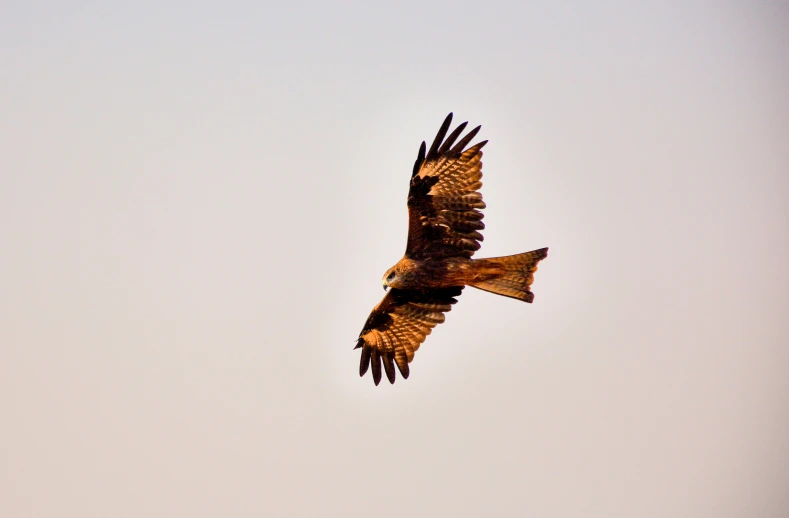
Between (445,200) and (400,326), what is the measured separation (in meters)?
2.06

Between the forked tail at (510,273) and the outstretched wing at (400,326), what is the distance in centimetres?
118

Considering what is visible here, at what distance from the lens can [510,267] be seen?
13.2m

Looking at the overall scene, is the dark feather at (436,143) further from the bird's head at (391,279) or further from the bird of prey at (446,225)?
the bird's head at (391,279)

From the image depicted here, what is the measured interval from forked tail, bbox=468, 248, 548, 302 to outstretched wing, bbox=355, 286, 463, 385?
1.18 meters

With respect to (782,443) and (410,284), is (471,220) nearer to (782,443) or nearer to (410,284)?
(410,284)

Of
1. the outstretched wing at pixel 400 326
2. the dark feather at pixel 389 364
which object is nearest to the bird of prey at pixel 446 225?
the outstretched wing at pixel 400 326

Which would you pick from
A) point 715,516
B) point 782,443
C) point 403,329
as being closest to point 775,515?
point 782,443

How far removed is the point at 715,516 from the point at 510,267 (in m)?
48.6

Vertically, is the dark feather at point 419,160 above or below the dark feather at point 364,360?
above

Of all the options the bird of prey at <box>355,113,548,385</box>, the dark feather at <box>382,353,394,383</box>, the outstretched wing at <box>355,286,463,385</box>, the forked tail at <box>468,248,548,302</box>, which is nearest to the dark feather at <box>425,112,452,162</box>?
the bird of prey at <box>355,113,548,385</box>

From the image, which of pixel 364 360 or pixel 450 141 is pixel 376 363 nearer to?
pixel 364 360

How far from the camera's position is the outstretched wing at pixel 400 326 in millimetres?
14391

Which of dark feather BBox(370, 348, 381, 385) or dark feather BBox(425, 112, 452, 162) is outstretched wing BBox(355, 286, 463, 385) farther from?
dark feather BBox(425, 112, 452, 162)

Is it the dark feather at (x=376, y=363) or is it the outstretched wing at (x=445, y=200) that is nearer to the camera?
the outstretched wing at (x=445, y=200)
